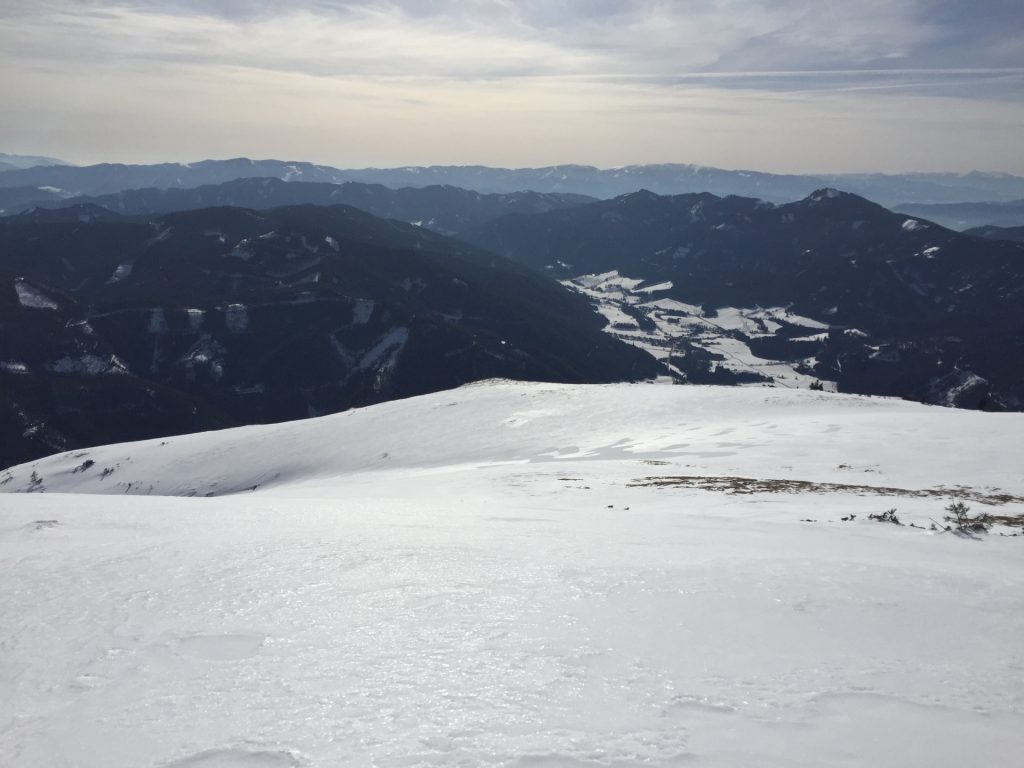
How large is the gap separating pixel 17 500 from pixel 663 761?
71.8 ft

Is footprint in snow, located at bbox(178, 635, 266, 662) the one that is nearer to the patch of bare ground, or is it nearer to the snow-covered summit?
the patch of bare ground

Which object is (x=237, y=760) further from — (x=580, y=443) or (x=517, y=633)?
(x=580, y=443)

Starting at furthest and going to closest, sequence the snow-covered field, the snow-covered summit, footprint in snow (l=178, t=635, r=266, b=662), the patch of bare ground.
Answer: the snow-covered summit → the patch of bare ground → footprint in snow (l=178, t=635, r=266, b=662) → the snow-covered field

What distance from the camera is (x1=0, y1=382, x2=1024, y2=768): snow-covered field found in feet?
20.5

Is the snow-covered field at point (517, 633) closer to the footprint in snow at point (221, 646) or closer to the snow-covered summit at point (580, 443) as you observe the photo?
the footprint in snow at point (221, 646)

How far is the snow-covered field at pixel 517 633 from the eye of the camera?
6.24m

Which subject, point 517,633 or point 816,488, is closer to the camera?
point 517,633

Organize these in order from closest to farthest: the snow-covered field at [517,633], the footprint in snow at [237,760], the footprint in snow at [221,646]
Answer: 1. the footprint in snow at [237,760]
2. the snow-covered field at [517,633]
3. the footprint in snow at [221,646]

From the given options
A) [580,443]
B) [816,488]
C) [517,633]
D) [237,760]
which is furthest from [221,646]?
[580,443]

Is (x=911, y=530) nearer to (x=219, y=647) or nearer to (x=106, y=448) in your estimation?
(x=219, y=647)

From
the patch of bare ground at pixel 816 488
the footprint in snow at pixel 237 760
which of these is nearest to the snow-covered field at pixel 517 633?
the footprint in snow at pixel 237 760

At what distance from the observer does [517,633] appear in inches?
328

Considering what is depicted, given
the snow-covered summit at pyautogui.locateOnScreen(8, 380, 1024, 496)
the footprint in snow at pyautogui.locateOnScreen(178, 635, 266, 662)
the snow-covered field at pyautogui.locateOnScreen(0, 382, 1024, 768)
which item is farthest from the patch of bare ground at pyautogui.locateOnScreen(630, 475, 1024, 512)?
the footprint in snow at pyautogui.locateOnScreen(178, 635, 266, 662)

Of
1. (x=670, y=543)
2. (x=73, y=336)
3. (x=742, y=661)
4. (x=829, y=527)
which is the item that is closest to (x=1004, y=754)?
(x=742, y=661)
